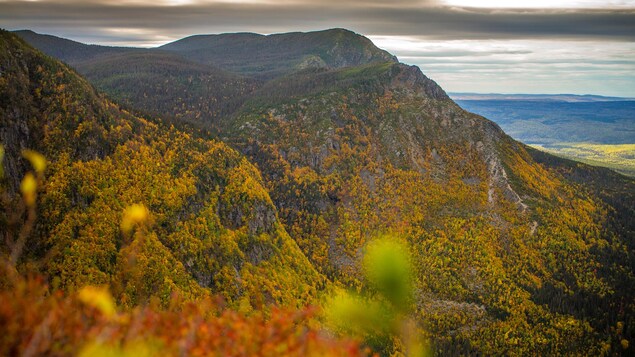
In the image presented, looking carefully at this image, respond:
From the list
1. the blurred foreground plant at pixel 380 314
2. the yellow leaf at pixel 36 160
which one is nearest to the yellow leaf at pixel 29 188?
the yellow leaf at pixel 36 160

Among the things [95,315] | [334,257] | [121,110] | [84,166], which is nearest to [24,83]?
[84,166]

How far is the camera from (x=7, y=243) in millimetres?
77250

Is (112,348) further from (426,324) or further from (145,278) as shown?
(426,324)

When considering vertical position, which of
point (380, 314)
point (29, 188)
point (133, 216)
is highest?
point (29, 188)

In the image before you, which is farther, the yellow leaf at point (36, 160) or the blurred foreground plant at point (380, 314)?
the blurred foreground plant at point (380, 314)

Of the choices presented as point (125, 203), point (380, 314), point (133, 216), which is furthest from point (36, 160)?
point (380, 314)

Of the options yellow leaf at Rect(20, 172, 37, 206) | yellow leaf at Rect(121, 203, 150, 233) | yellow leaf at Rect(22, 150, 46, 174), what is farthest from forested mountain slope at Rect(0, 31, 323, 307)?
yellow leaf at Rect(22, 150, 46, 174)

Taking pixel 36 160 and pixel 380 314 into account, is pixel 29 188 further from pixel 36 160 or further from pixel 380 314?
pixel 380 314

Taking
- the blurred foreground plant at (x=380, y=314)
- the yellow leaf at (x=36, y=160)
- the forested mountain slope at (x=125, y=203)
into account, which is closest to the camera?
the forested mountain slope at (x=125, y=203)

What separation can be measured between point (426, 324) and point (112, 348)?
6701 inches

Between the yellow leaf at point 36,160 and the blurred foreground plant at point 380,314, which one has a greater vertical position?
the yellow leaf at point 36,160

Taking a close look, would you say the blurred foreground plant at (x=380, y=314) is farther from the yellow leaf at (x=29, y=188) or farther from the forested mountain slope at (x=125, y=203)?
the yellow leaf at (x=29, y=188)

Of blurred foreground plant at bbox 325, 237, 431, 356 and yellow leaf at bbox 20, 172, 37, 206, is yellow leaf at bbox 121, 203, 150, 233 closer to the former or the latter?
yellow leaf at bbox 20, 172, 37, 206

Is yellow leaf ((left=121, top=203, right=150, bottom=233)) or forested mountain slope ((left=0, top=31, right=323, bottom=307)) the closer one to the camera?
forested mountain slope ((left=0, top=31, right=323, bottom=307))
